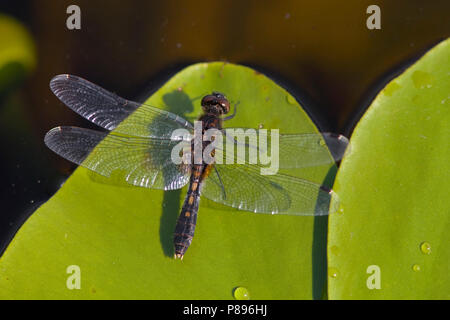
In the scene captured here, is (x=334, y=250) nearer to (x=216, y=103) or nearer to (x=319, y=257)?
(x=319, y=257)

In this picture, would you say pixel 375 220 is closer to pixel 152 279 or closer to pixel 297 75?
pixel 152 279

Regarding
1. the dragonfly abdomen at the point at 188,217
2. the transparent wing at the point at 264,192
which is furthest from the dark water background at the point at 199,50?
the dragonfly abdomen at the point at 188,217

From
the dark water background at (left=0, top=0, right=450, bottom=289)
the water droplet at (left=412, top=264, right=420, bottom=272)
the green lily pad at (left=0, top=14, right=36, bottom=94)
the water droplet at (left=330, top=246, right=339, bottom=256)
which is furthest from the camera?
the green lily pad at (left=0, top=14, right=36, bottom=94)

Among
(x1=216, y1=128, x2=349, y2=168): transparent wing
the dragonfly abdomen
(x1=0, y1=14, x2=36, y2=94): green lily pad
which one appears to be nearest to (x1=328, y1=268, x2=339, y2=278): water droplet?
(x1=216, y1=128, x2=349, y2=168): transparent wing

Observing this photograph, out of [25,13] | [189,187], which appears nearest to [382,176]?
[189,187]

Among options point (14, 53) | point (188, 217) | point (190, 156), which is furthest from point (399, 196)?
point (14, 53)

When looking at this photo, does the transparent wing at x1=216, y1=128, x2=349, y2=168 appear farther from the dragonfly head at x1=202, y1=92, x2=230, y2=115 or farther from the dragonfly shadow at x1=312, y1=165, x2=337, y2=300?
the dragonfly shadow at x1=312, y1=165, x2=337, y2=300

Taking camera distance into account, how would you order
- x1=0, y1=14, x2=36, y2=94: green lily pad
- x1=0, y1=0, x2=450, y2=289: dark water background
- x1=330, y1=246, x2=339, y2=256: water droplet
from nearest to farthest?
x1=330, y1=246, x2=339, y2=256: water droplet < x1=0, y1=0, x2=450, y2=289: dark water background < x1=0, y1=14, x2=36, y2=94: green lily pad
